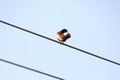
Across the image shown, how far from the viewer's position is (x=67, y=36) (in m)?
9.45

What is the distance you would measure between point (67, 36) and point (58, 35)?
0.21 meters

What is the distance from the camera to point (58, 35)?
9516mm
